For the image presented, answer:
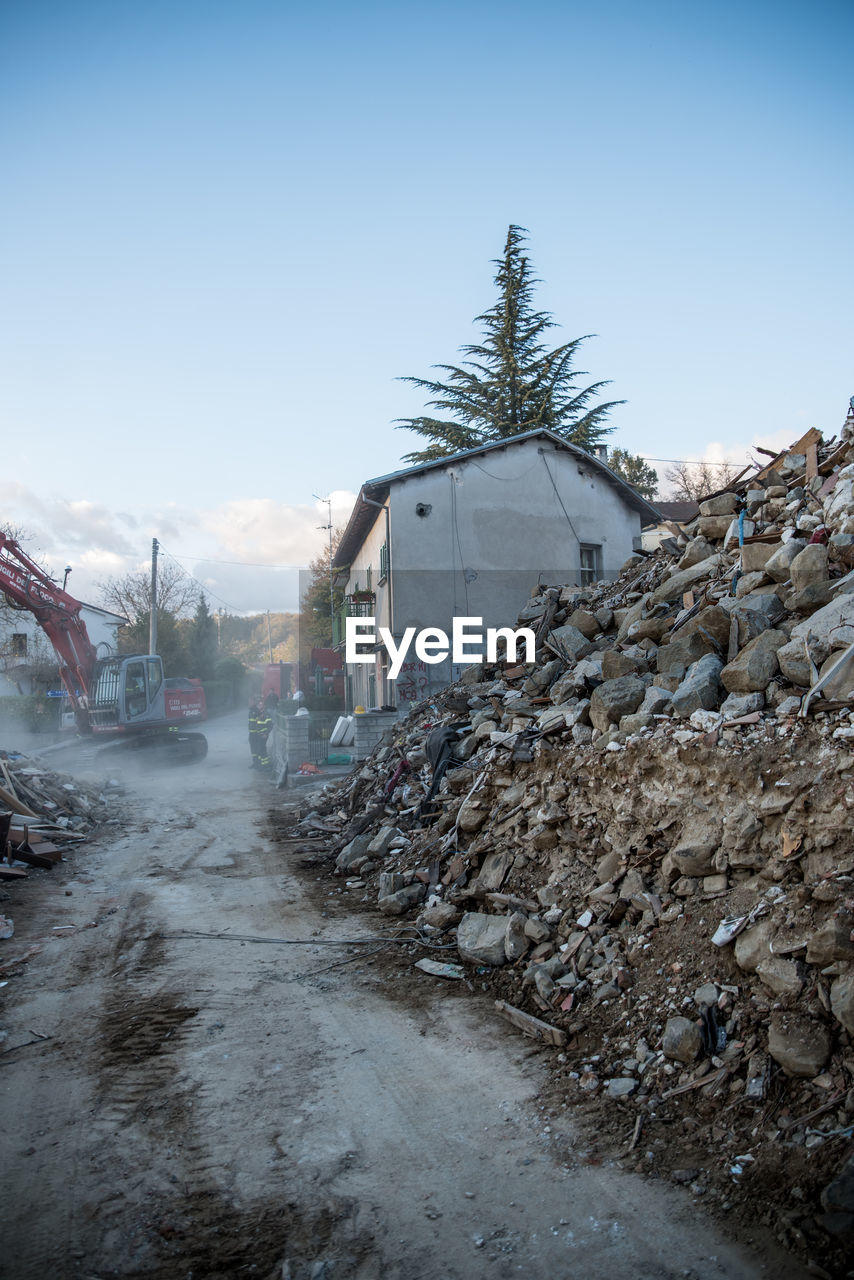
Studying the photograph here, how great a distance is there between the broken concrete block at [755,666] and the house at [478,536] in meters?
11.7

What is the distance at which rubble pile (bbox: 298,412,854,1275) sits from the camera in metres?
3.62

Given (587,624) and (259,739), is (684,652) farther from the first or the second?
(259,739)

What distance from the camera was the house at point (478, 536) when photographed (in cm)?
1848

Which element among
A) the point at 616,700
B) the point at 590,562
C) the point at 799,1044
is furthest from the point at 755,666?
the point at 590,562

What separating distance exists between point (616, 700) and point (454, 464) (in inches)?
535

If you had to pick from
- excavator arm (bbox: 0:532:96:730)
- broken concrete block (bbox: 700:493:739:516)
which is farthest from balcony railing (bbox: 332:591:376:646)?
broken concrete block (bbox: 700:493:739:516)

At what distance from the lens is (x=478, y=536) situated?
63.1 ft

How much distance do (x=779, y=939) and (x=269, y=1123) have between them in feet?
9.58

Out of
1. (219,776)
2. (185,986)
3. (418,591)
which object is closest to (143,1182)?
(185,986)

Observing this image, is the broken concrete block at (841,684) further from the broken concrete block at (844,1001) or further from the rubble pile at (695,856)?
the broken concrete block at (844,1001)

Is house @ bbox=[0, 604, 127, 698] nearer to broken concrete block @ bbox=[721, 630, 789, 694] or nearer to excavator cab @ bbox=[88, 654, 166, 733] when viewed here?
excavator cab @ bbox=[88, 654, 166, 733]

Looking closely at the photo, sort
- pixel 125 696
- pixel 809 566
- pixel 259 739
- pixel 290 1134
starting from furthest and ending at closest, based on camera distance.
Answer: pixel 259 739 → pixel 125 696 → pixel 809 566 → pixel 290 1134

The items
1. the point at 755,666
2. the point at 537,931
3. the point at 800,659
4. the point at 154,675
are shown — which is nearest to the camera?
the point at 800,659

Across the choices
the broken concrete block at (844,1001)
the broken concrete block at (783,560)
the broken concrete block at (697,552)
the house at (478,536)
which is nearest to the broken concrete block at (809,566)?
the broken concrete block at (783,560)
